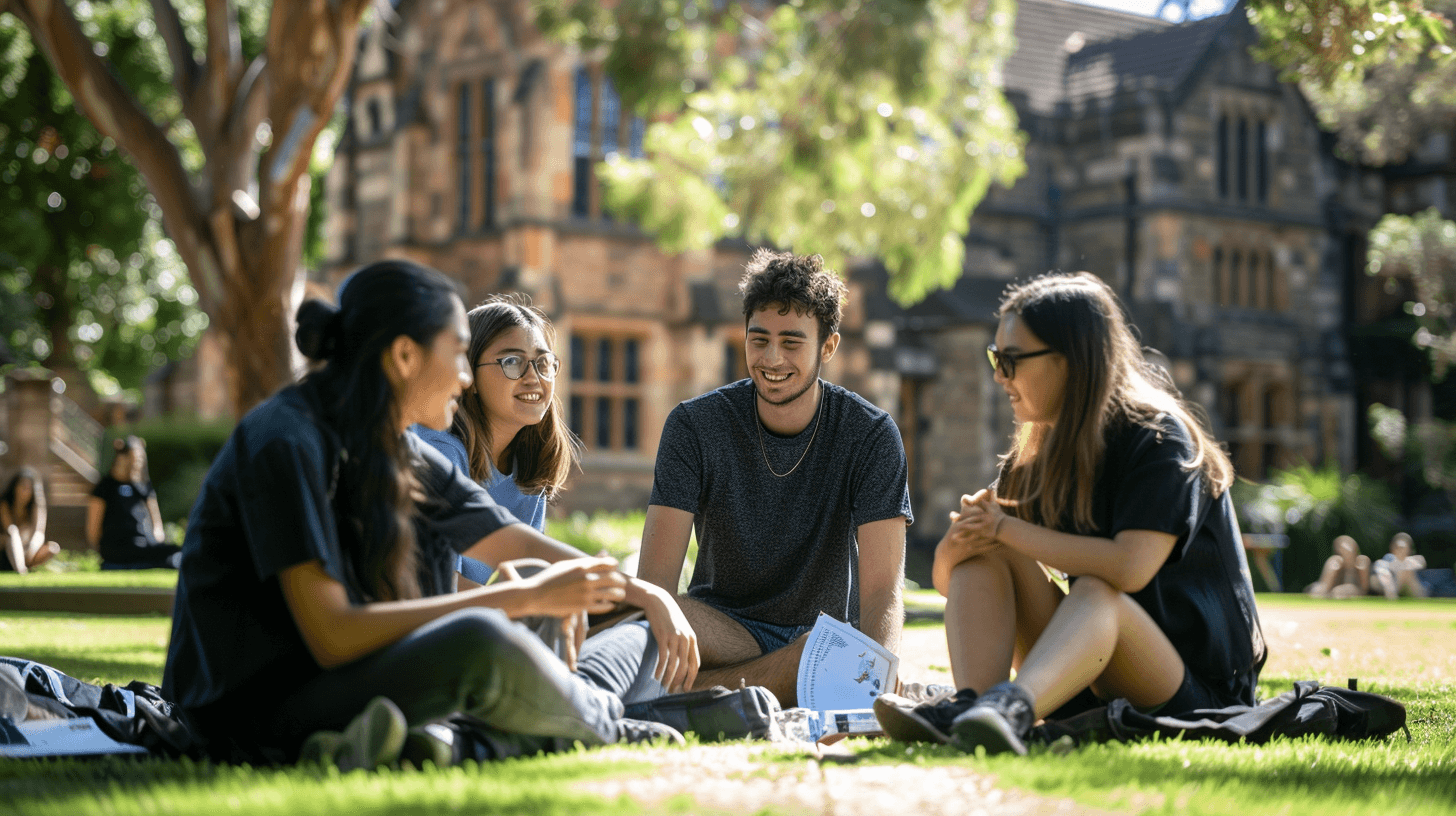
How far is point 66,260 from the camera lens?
28.0 metres

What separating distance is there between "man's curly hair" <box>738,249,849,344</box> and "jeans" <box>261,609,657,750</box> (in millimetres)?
1730

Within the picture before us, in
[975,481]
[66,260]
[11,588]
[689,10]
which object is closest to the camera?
[11,588]

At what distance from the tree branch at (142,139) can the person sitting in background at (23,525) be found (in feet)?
14.2

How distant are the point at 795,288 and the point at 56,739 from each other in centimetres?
251

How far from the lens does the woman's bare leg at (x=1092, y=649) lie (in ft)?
11.5

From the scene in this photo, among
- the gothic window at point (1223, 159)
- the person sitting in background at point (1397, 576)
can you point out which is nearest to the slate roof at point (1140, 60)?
the gothic window at point (1223, 159)

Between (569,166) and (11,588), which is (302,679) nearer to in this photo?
(11,588)

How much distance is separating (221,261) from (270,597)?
929 cm

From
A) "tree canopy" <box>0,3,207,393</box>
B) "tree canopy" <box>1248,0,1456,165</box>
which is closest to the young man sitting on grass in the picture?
"tree canopy" <box>1248,0,1456,165</box>

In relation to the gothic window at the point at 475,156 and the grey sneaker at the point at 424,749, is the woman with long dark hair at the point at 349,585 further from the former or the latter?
the gothic window at the point at 475,156

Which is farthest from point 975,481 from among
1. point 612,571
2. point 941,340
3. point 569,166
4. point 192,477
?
point 612,571

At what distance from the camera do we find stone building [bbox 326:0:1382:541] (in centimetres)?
1952

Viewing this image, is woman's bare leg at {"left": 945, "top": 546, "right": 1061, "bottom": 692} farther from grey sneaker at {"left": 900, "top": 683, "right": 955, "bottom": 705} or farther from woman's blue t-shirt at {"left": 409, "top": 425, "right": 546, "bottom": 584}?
woman's blue t-shirt at {"left": 409, "top": 425, "right": 546, "bottom": 584}

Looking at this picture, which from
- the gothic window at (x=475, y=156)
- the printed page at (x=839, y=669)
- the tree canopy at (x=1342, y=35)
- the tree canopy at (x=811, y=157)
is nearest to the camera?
the printed page at (x=839, y=669)
